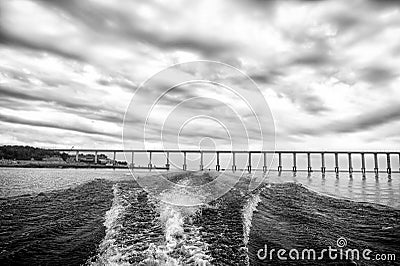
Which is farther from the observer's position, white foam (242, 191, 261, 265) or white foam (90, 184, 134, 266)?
white foam (242, 191, 261, 265)

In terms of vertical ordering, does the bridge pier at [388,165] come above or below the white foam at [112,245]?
above

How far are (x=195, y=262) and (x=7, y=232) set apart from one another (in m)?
6.14

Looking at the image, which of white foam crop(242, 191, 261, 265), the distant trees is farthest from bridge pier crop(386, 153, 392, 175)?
the distant trees

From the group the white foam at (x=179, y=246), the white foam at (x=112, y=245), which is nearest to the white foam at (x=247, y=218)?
the white foam at (x=179, y=246)

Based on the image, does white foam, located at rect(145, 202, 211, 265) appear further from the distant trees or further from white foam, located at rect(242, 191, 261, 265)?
the distant trees

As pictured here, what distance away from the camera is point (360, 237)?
9.12 metres

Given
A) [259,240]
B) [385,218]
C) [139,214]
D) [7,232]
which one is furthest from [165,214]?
[385,218]

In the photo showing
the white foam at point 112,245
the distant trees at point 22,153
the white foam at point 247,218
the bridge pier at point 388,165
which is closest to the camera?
the white foam at point 112,245

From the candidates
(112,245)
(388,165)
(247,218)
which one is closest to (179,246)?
(112,245)

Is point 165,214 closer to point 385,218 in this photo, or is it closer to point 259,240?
point 259,240

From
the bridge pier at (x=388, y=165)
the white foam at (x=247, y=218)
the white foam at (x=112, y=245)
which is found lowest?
the white foam at (x=112, y=245)

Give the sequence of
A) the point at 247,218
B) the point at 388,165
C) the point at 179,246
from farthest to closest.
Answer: the point at 388,165
the point at 247,218
the point at 179,246

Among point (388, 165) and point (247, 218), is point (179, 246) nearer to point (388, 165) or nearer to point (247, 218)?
point (247, 218)

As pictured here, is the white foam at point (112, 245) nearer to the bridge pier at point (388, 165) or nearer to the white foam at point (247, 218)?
the white foam at point (247, 218)
